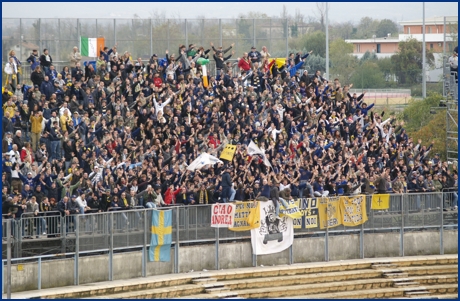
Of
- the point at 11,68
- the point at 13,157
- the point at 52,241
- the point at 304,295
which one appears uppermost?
the point at 11,68

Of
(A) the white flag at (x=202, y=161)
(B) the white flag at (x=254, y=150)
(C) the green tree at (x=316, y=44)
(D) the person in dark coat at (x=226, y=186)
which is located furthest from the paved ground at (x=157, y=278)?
(C) the green tree at (x=316, y=44)

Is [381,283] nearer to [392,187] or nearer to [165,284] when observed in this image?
[392,187]

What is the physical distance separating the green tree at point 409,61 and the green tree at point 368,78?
235 centimetres

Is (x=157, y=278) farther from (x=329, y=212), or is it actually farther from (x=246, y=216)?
(x=329, y=212)

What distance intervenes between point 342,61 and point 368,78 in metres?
9.66

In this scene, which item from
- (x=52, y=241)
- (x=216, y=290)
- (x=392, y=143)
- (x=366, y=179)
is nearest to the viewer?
(x=52, y=241)

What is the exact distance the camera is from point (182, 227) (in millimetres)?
34938

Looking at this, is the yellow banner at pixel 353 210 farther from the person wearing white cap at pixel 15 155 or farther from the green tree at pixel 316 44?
the green tree at pixel 316 44

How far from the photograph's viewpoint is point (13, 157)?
33125 mm

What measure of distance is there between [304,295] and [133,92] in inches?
397

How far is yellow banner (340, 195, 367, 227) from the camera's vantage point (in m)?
38.4

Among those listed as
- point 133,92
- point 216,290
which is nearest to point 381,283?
point 216,290

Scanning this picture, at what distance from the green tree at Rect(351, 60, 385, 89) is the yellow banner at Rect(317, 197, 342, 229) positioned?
8684cm

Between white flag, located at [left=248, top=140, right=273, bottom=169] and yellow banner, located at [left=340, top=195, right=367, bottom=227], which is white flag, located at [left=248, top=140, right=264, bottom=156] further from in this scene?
yellow banner, located at [left=340, top=195, right=367, bottom=227]
